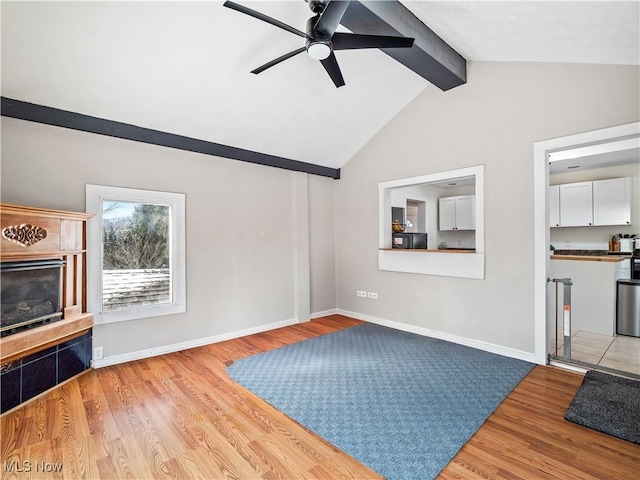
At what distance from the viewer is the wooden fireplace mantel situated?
247cm

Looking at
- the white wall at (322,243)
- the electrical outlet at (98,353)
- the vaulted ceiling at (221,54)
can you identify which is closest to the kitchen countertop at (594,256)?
the vaulted ceiling at (221,54)

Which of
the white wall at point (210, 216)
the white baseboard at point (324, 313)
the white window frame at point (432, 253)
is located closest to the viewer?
the white wall at point (210, 216)

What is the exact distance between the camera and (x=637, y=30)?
2.33m

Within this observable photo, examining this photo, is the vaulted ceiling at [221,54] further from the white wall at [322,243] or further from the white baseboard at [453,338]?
the white baseboard at [453,338]

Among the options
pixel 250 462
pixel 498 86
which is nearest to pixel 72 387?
pixel 250 462

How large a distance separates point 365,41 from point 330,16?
0.36m

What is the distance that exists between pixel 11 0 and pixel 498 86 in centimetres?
433

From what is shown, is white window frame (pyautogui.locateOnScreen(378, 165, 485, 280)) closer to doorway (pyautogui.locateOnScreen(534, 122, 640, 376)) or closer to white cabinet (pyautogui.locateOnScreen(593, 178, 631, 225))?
doorway (pyautogui.locateOnScreen(534, 122, 640, 376))

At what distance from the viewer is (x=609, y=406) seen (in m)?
2.43

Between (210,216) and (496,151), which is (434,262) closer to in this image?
(496,151)

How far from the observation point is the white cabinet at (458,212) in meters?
7.07

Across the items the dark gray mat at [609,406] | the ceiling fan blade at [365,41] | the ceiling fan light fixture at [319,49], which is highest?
the ceiling fan blade at [365,41]

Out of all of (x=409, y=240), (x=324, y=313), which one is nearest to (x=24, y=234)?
(x=324, y=313)

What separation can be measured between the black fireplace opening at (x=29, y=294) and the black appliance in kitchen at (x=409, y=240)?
398 centimetres
